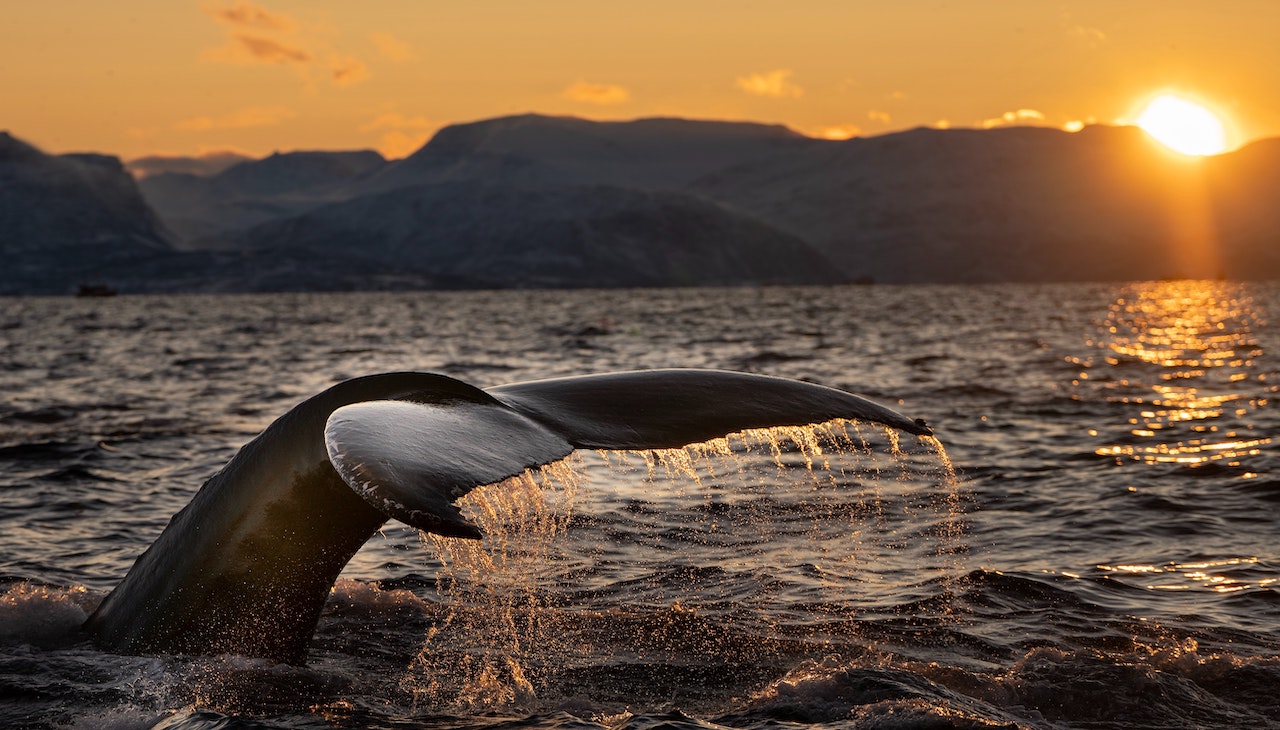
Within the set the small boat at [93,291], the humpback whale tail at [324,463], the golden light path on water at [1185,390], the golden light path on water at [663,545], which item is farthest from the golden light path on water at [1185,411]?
the small boat at [93,291]

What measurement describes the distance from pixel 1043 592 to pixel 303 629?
5.23 m

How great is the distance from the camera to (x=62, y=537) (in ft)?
35.8

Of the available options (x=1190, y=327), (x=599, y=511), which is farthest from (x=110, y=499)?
(x=1190, y=327)

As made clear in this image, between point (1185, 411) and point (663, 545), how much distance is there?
40.5 feet

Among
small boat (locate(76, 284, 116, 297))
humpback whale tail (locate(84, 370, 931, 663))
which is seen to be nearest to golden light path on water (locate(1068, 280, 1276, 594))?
humpback whale tail (locate(84, 370, 931, 663))

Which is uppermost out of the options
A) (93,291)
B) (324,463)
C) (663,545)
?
(324,463)

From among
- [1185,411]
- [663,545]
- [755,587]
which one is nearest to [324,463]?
[755,587]

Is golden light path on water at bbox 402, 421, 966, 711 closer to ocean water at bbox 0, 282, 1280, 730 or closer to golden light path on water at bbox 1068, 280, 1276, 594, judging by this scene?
ocean water at bbox 0, 282, 1280, 730

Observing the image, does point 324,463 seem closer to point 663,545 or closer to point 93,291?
point 663,545

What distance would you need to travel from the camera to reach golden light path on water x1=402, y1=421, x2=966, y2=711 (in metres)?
5.47

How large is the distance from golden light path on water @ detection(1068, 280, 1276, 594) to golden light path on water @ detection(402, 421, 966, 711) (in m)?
1.69

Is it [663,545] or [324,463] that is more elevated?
[324,463]

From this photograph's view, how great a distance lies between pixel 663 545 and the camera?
9992 mm

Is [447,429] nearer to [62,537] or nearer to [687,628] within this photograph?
[687,628]
